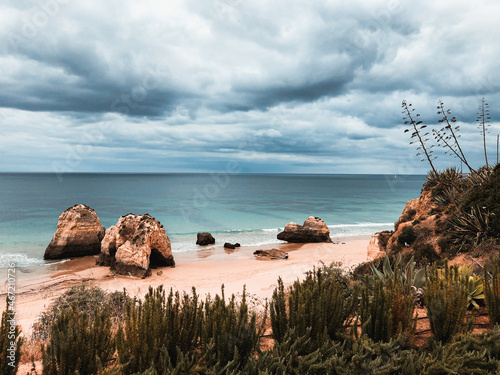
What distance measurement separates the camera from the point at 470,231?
9.62 metres

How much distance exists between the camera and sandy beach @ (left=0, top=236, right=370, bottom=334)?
519 inches

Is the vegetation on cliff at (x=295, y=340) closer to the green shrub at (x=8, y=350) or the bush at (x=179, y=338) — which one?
the bush at (x=179, y=338)

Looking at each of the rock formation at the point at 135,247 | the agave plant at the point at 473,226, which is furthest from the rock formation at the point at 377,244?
the rock formation at the point at 135,247

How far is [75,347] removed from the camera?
10.9ft

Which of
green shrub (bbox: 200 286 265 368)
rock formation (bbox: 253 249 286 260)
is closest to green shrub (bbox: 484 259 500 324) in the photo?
green shrub (bbox: 200 286 265 368)

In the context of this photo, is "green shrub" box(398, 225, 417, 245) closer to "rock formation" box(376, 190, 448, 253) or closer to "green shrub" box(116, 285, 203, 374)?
"rock formation" box(376, 190, 448, 253)

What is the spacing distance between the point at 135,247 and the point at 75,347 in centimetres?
1527

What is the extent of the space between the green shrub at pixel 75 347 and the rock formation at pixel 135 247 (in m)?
14.2

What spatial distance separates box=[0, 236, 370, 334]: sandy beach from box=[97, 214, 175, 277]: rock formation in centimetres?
63

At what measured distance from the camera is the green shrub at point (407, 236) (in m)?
11.9

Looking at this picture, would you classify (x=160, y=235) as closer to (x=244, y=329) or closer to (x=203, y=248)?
(x=203, y=248)

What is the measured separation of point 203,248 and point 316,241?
429 inches

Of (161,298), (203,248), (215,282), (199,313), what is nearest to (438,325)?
(199,313)

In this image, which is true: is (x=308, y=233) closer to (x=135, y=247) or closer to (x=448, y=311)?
(x=135, y=247)
